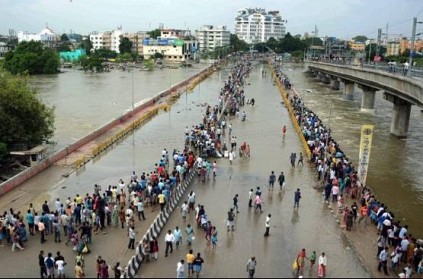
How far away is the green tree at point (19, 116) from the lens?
24.5 meters

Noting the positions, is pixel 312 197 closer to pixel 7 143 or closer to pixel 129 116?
pixel 7 143

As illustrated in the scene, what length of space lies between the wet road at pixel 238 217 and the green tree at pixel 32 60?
7386 centimetres

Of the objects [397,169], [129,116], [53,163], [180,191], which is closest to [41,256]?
[180,191]

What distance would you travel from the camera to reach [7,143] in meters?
24.7

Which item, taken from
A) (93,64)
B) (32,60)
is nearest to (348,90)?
(32,60)

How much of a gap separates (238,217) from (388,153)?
1690cm

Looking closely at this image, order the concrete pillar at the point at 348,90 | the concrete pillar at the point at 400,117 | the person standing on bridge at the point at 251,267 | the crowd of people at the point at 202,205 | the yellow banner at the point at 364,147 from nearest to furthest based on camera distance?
the person standing on bridge at the point at 251,267, the crowd of people at the point at 202,205, the yellow banner at the point at 364,147, the concrete pillar at the point at 400,117, the concrete pillar at the point at 348,90

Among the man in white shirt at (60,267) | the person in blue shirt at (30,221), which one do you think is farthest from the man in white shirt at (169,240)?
the person in blue shirt at (30,221)

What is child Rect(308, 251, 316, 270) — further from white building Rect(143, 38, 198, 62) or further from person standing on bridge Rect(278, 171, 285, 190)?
white building Rect(143, 38, 198, 62)

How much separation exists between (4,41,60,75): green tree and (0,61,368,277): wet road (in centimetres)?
7386

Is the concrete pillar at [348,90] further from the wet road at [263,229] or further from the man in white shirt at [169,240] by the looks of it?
the man in white shirt at [169,240]

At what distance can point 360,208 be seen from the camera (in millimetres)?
18391

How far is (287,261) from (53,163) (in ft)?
51.8

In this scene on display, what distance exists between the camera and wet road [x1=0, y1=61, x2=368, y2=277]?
45.8ft
